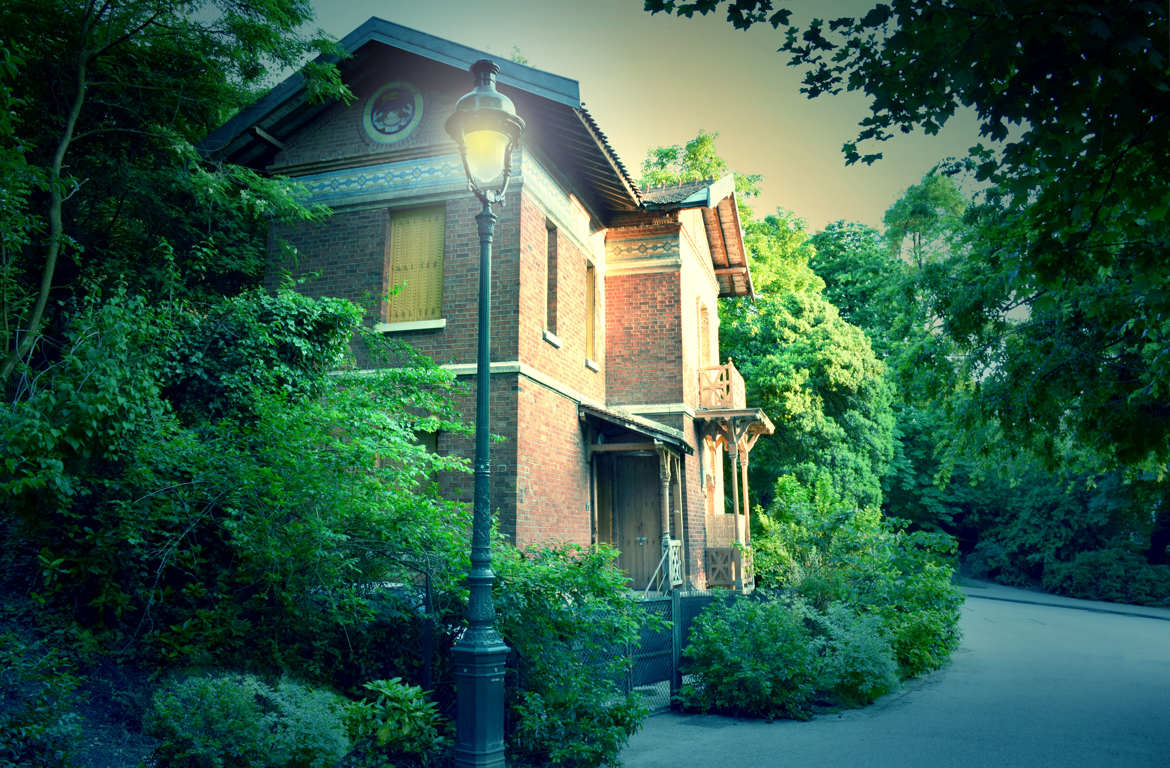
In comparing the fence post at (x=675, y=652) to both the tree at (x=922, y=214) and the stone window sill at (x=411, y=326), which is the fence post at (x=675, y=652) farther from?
the tree at (x=922, y=214)

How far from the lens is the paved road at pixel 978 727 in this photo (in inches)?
281

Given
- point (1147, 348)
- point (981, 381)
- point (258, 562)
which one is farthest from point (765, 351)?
point (258, 562)

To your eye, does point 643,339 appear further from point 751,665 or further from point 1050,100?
point 1050,100

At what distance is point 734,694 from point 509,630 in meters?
3.58

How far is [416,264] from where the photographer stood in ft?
44.1

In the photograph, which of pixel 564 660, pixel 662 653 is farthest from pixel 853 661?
pixel 564 660

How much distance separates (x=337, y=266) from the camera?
13.8 metres

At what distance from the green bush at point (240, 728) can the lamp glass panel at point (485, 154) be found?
4.08 meters

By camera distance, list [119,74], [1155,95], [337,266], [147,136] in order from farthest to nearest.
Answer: [337,266] → [147,136] → [119,74] → [1155,95]

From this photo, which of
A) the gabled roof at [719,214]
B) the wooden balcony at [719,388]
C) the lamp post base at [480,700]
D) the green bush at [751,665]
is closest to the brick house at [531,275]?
the gabled roof at [719,214]

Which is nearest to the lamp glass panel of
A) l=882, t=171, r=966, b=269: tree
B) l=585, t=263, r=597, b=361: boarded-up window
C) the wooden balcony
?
l=585, t=263, r=597, b=361: boarded-up window

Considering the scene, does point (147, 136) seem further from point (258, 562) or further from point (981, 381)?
point (981, 381)

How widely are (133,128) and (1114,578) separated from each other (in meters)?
31.5

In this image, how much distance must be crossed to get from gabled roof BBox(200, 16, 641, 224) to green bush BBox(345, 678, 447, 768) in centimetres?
924
